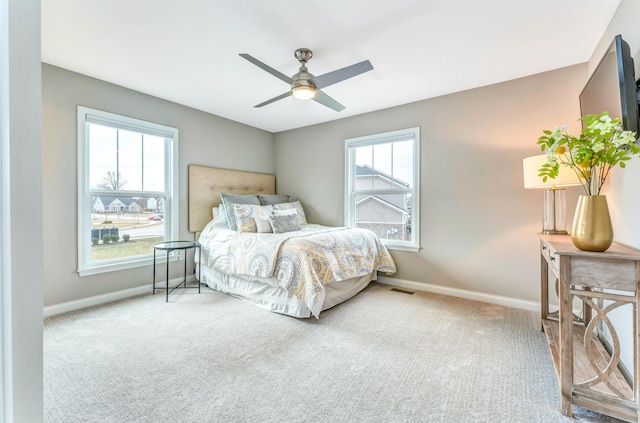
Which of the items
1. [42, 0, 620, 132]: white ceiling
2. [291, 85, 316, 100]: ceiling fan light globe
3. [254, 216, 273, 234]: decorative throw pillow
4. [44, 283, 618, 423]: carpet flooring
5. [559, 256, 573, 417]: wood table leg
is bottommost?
[44, 283, 618, 423]: carpet flooring

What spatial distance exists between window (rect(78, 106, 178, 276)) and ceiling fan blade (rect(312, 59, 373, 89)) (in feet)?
7.50

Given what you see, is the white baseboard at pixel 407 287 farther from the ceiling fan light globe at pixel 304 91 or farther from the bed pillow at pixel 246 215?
the ceiling fan light globe at pixel 304 91

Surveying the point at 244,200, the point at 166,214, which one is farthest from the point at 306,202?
the point at 166,214

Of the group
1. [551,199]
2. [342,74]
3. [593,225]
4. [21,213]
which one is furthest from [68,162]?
[551,199]

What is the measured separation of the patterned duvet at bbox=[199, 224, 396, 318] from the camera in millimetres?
2611

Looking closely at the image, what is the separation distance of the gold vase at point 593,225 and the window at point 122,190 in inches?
155

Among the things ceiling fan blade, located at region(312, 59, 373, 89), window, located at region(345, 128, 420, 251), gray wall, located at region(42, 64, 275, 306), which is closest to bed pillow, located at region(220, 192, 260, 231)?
gray wall, located at region(42, 64, 275, 306)

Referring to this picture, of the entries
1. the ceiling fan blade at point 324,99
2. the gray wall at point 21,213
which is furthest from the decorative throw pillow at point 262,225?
the gray wall at point 21,213

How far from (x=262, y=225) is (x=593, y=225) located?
9.99 feet

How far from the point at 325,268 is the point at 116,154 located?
2.71m

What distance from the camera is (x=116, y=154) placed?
3203 millimetres

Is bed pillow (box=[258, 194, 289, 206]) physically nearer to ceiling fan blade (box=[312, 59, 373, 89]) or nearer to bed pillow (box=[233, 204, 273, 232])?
bed pillow (box=[233, 204, 273, 232])

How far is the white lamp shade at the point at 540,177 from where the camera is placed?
6.94 feet

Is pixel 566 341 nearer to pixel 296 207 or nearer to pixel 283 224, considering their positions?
pixel 283 224
